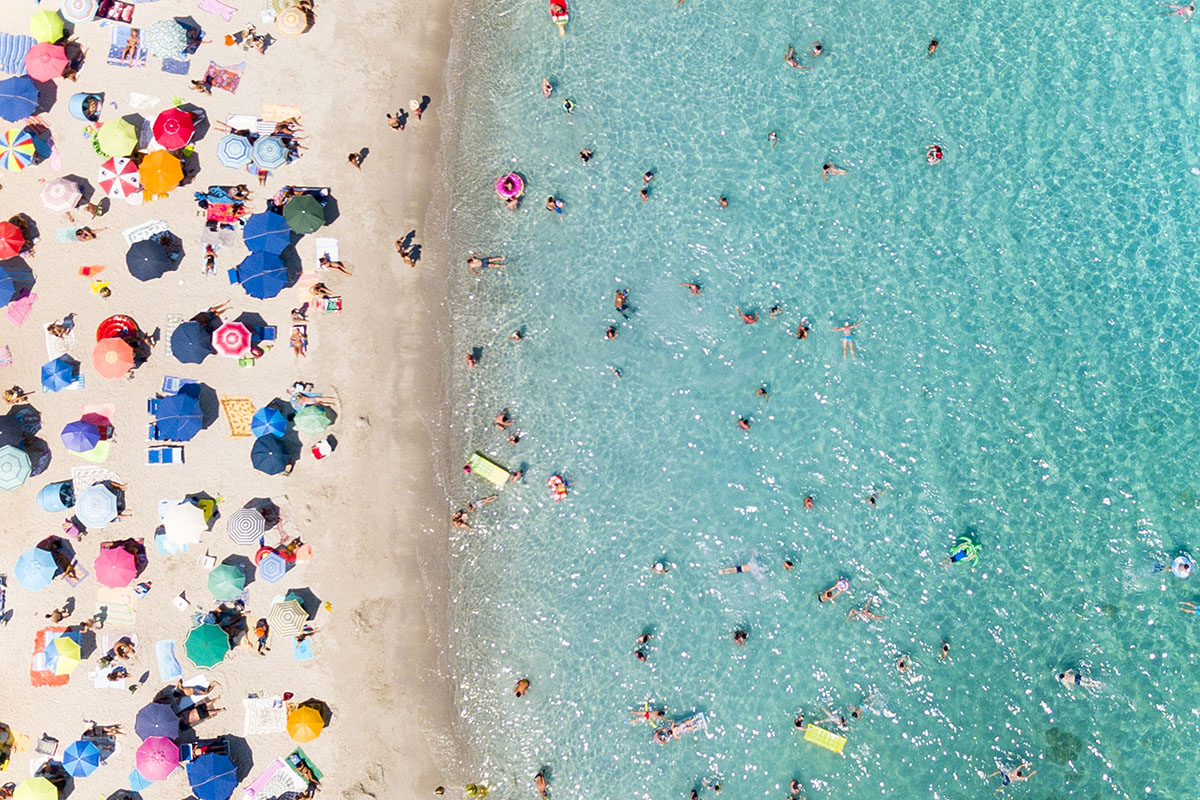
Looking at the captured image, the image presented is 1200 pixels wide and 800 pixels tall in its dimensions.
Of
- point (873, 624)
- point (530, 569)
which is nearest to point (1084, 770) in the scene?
point (873, 624)

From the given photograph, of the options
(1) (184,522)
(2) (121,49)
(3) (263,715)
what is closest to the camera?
(1) (184,522)

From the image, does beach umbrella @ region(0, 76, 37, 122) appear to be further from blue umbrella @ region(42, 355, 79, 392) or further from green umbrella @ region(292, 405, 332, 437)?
green umbrella @ region(292, 405, 332, 437)

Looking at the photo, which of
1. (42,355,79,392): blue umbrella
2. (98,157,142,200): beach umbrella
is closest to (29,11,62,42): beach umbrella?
(98,157,142,200): beach umbrella

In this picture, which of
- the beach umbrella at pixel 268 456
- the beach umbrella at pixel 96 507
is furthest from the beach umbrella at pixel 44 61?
the beach umbrella at pixel 268 456

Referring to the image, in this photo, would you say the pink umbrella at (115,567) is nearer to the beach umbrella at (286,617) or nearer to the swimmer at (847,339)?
the beach umbrella at (286,617)

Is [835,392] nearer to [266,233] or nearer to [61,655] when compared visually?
[266,233]

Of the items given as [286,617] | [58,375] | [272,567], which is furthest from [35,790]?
[58,375]
